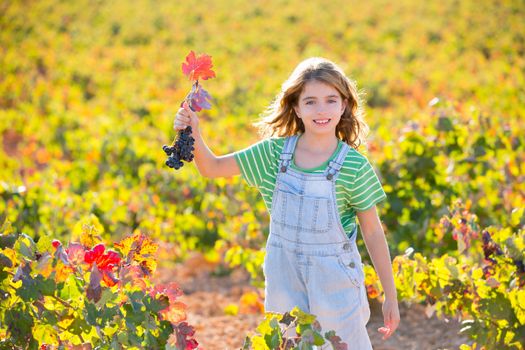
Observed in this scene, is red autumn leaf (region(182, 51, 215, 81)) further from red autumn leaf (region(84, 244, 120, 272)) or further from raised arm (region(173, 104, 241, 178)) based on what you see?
red autumn leaf (region(84, 244, 120, 272))

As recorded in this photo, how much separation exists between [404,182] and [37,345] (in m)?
2.62

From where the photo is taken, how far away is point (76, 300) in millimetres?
2096

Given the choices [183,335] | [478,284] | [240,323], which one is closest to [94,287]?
[183,335]

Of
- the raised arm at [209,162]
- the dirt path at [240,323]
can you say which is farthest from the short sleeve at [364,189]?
the dirt path at [240,323]

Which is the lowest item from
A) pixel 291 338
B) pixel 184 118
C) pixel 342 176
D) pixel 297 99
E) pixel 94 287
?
pixel 291 338

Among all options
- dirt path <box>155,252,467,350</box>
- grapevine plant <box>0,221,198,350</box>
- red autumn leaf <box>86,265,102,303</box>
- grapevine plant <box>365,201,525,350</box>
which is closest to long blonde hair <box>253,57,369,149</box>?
grapevine plant <box>365,201,525,350</box>

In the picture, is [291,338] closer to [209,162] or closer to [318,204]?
[318,204]

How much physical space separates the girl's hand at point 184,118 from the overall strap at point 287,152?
301 mm

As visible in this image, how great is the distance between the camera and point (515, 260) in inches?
112

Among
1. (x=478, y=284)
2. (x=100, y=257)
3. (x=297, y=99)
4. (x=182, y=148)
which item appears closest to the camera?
(x=100, y=257)

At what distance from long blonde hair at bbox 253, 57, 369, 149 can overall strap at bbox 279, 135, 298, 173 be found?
10 centimetres

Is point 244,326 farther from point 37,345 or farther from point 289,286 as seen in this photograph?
point 37,345

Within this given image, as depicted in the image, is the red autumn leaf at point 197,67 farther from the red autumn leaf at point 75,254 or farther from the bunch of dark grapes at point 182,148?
the red autumn leaf at point 75,254

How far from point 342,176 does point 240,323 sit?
6.48 feet
